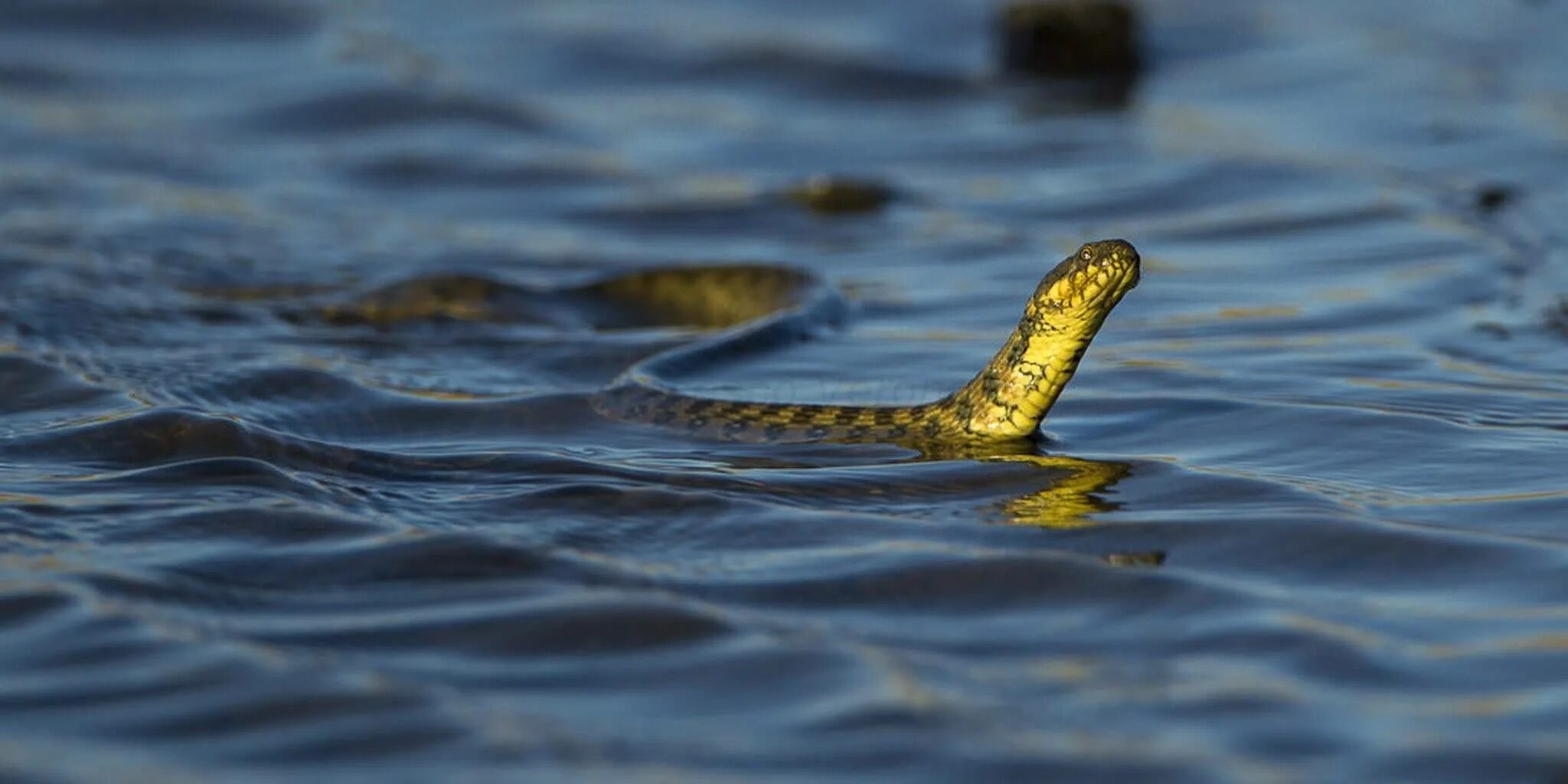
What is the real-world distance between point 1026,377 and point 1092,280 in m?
0.41

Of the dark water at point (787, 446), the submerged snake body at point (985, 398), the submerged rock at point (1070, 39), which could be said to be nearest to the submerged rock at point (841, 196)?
the dark water at point (787, 446)

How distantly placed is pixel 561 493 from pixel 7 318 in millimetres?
3147

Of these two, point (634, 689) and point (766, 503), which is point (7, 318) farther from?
point (634, 689)

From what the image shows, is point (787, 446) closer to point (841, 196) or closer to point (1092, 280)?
point (1092, 280)

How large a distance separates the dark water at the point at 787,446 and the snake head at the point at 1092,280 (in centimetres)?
44

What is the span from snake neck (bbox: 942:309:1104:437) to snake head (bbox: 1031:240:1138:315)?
0.19ft

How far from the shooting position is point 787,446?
640 centimetres

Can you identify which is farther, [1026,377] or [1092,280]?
[1026,377]

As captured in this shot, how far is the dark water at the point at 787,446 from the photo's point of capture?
4238 mm

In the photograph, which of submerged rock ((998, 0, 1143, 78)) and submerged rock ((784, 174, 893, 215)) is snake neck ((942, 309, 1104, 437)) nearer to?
submerged rock ((784, 174, 893, 215))

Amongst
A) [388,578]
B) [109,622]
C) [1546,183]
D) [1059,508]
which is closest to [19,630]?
[109,622]

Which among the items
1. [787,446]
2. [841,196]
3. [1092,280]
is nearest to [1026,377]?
[1092,280]

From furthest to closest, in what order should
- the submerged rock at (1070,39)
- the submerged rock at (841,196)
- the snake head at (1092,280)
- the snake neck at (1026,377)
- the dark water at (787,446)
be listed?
1. the submerged rock at (1070,39)
2. the submerged rock at (841,196)
3. the snake neck at (1026,377)
4. the snake head at (1092,280)
5. the dark water at (787,446)

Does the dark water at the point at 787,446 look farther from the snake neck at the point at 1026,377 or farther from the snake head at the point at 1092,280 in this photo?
the snake head at the point at 1092,280
